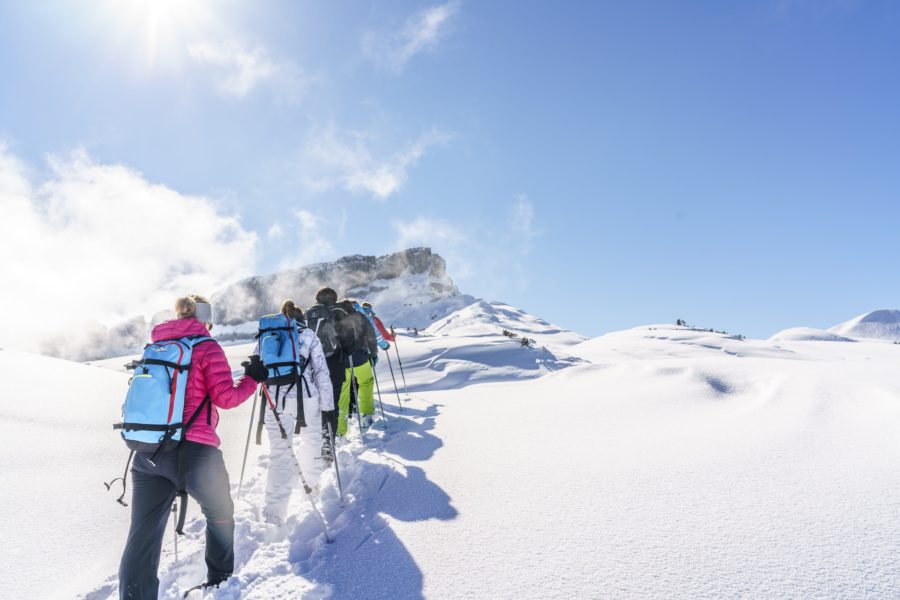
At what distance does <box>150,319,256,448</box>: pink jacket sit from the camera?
320cm

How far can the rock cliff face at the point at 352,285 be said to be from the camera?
110m

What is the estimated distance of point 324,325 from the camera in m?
6.69

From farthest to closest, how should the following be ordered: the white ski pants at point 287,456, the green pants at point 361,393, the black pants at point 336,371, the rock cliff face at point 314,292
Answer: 1. the rock cliff face at point 314,292
2. the green pants at point 361,393
3. the black pants at point 336,371
4. the white ski pants at point 287,456

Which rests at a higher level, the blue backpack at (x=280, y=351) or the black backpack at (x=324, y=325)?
the black backpack at (x=324, y=325)

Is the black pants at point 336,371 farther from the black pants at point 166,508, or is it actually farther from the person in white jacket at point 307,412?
the black pants at point 166,508

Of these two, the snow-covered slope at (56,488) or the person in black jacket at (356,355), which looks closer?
the snow-covered slope at (56,488)

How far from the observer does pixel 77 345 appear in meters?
99.0

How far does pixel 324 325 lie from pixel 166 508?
3778 mm

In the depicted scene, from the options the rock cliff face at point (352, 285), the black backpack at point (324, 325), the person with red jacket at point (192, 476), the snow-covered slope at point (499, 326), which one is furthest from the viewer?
the rock cliff face at point (352, 285)

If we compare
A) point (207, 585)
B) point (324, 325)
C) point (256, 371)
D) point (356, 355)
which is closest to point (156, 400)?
point (256, 371)

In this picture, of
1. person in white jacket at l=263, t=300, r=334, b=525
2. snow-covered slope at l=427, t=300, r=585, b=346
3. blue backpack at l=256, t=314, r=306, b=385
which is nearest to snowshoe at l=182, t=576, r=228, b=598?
person in white jacket at l=263, t=300, r=334, b=525

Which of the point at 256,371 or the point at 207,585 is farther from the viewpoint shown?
the point at 256,371

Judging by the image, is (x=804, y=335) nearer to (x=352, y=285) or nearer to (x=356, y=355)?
(x=356, y=355)

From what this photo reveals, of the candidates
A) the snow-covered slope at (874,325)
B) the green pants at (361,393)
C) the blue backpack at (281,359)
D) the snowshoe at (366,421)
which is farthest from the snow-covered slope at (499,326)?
the snow-covered slope at (874,325)
